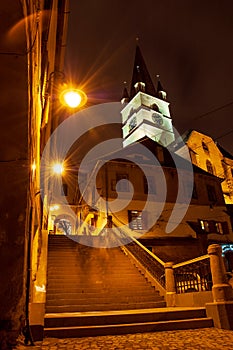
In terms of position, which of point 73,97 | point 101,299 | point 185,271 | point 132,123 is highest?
point 132,123

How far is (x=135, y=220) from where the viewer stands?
22438 millimetres

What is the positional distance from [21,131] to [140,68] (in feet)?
247

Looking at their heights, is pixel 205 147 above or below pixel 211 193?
above

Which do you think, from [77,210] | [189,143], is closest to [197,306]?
[77,210]

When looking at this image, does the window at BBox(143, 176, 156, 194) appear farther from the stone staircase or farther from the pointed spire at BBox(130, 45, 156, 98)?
the pointed spire at BBox(130, 45, 156, 98)

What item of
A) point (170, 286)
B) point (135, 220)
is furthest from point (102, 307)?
point (135, 220)

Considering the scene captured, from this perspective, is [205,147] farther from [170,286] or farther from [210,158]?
[170,286]

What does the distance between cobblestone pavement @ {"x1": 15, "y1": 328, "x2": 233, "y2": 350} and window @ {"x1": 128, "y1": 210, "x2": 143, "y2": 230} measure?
50.8 ft

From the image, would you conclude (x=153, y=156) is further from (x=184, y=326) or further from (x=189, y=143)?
(x=184, y=326)

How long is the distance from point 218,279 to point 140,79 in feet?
230

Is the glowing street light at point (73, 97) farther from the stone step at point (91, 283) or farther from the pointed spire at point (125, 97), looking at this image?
the pointed spire at point (125, 97)

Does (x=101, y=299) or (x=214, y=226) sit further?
(x=214, y=226)

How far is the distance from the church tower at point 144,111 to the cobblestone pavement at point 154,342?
55644 millimetres

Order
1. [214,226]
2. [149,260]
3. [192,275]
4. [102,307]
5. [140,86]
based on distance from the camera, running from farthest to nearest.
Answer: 1. [140,86]
2. [214,226]
3. [149,260]
4. [192,275]
5. [102,307]
